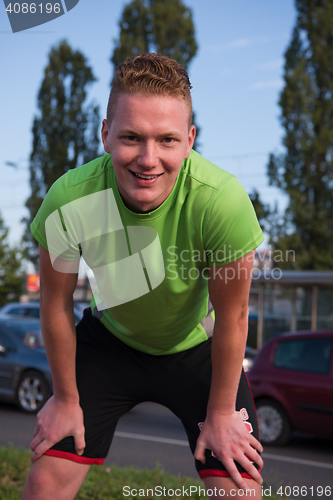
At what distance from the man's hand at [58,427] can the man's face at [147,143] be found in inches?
37.2

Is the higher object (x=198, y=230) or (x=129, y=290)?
(x=198, y=230)

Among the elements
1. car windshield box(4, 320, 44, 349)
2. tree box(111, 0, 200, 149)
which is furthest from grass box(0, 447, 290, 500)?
tree box(111, 0, 200, 149)

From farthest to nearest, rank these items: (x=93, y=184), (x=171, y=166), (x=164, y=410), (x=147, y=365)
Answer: (x=164, y=410), (x=147, y=365), (x=93, y=184), (x=171, y=166)

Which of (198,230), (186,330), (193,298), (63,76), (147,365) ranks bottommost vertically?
(147,365)

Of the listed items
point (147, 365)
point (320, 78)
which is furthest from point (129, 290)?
point (320, 78)

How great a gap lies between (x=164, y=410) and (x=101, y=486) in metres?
6.17

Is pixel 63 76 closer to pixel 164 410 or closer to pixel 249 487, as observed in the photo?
pixel 164 410

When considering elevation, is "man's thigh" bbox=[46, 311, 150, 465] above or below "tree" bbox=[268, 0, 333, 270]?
below

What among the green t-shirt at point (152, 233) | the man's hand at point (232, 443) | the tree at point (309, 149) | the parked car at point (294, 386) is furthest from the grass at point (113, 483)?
the tree at point (309, 149)

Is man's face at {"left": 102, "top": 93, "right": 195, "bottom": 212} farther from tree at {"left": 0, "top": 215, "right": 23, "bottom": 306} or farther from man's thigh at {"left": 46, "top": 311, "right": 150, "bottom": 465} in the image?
tree at {"left": 0, "top": 215, "right": 23, "bottom": 306}

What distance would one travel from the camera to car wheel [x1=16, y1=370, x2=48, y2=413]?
8836 millimetres

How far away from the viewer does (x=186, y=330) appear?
2.38 m

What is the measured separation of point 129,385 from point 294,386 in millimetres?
5170

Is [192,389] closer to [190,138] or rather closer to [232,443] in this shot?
[232,443]
